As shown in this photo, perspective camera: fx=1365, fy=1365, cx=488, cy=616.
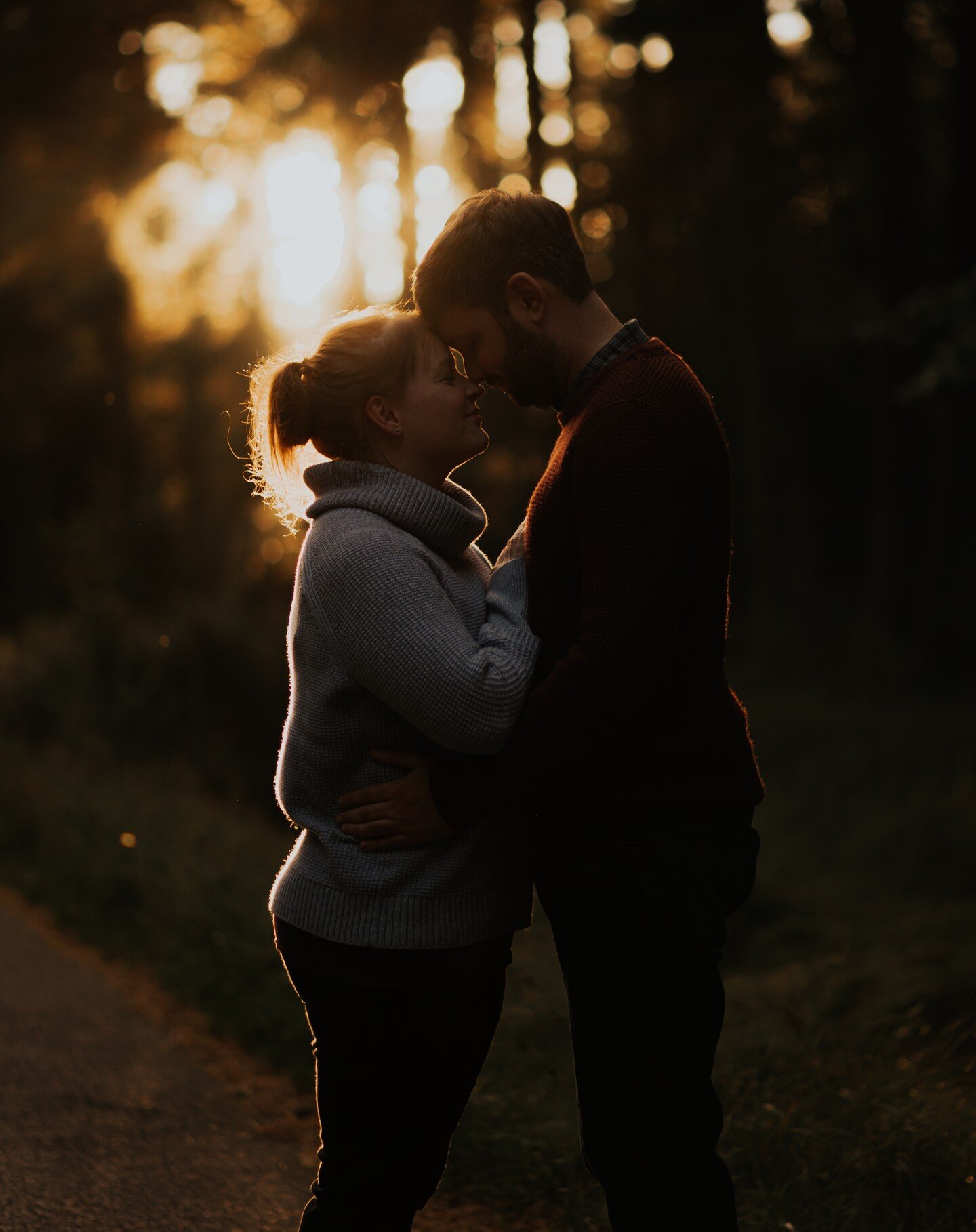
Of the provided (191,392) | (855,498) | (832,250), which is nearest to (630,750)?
(832,250)

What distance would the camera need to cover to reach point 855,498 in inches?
1435

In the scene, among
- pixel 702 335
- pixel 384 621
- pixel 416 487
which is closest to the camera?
pixel 384 621

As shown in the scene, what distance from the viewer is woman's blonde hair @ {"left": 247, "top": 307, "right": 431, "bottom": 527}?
7.63ft

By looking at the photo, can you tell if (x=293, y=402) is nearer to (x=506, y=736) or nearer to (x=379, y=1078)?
(x=506, y=736)

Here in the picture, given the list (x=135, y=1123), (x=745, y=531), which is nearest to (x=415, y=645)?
(x=135, y=1123)

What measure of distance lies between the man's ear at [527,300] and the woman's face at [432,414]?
15cm

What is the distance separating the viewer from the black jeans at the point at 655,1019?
2178 mm

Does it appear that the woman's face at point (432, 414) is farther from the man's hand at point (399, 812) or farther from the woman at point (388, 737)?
the man's hand at point (399, 812)

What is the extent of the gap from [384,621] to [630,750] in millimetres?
457

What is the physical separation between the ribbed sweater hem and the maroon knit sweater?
0.16m

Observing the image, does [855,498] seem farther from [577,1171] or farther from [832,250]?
[577,1171]

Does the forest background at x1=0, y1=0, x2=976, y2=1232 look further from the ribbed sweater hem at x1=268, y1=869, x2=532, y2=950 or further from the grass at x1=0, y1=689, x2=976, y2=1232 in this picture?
the ribbed sweater hem at x1=268, y1=869, x2=532, y2=950

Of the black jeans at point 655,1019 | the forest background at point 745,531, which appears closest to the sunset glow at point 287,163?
the forest background at point 745,531

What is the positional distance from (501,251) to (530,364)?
0.19m
